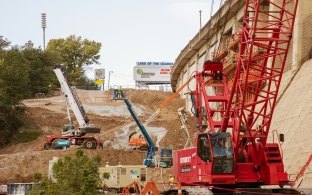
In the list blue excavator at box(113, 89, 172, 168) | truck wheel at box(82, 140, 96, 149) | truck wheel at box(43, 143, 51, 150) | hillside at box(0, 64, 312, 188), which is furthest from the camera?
truck wheel at box(43, 143, 51, 150)

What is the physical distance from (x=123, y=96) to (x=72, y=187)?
3080 centimetres

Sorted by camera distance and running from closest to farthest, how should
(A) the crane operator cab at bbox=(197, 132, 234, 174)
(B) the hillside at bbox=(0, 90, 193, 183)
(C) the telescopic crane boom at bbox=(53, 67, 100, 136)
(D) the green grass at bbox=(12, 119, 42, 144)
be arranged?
(A) the crane operator cab at bbox=(197, 132, 234, 174) < (B) the hillside at bbox=(0, 90, 193, 183) < (C) the telescopic crane boom at bbox=(53, 67, 100, 136) < (D) the green grass at bbox=(12, 119, 42, 144)

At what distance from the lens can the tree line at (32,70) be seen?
77375 millimetres

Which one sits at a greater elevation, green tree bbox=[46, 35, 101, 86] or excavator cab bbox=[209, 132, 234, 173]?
green tree bbox=[46, 35, 101, 86]

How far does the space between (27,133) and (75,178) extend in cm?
4918

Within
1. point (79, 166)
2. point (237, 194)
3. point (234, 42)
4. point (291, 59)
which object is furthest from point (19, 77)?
point (237, 194)

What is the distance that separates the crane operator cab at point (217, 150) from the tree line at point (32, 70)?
5199cm

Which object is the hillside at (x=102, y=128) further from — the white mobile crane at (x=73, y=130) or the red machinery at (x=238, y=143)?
the red machinery at (x=238, y=143)

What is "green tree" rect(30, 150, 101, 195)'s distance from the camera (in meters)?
28.2

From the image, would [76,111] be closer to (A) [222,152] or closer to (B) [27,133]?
(B) [27,133]

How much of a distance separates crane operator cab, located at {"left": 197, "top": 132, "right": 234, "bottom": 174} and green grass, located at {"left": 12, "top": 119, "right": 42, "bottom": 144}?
51.0m

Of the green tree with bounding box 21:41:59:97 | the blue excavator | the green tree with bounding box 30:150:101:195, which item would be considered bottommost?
the green tree with bounding box 30:150:101:195

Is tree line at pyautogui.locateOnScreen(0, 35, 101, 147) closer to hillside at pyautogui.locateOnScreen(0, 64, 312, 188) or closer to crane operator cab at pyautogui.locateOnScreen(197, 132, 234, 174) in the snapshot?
hillside at pyautogui.locateOnScreen(0, 64, 312, 188)

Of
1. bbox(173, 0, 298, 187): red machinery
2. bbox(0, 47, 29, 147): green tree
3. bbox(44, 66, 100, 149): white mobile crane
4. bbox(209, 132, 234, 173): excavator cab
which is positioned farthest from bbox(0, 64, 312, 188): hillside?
bbox(209, 132, 234, 173): excavator cab
